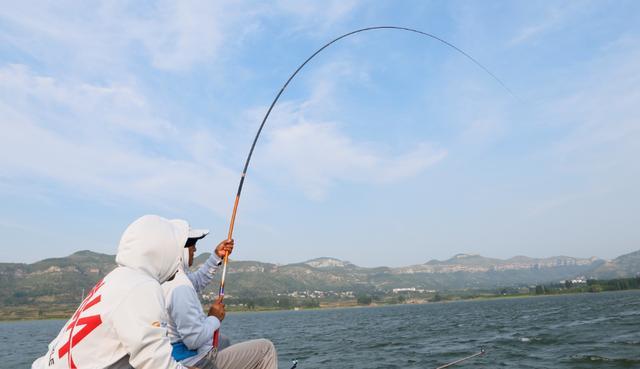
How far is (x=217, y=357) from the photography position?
496 centimetres

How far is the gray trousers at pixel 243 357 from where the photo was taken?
4.91 metres

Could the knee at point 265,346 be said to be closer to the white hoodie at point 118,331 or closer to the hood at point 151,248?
the hood at point 151,248

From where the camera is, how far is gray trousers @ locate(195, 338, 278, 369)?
491 cm

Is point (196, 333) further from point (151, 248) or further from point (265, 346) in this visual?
point (151, 248)

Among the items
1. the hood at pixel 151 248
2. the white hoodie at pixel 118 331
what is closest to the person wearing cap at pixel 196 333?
the hood at pixel 151 248

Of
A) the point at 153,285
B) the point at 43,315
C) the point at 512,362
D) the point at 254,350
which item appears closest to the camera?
the point at 153,285

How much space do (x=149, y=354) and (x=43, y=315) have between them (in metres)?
228

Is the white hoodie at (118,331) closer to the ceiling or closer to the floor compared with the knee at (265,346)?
closer to the ceiling

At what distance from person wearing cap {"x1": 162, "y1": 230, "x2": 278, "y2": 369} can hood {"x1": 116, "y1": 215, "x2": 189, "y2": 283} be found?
111 centimetres

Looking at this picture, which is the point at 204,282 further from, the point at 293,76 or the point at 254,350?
the point at 293,76

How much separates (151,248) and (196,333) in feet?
5.45

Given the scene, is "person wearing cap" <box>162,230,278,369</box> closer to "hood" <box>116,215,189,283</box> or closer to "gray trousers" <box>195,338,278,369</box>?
"gray trousers" <box>195,338,278,369</box>

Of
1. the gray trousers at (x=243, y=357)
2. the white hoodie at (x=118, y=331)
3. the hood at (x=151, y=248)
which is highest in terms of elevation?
the hood at (x=151, y=248)

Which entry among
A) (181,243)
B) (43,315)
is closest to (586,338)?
(181,243)
